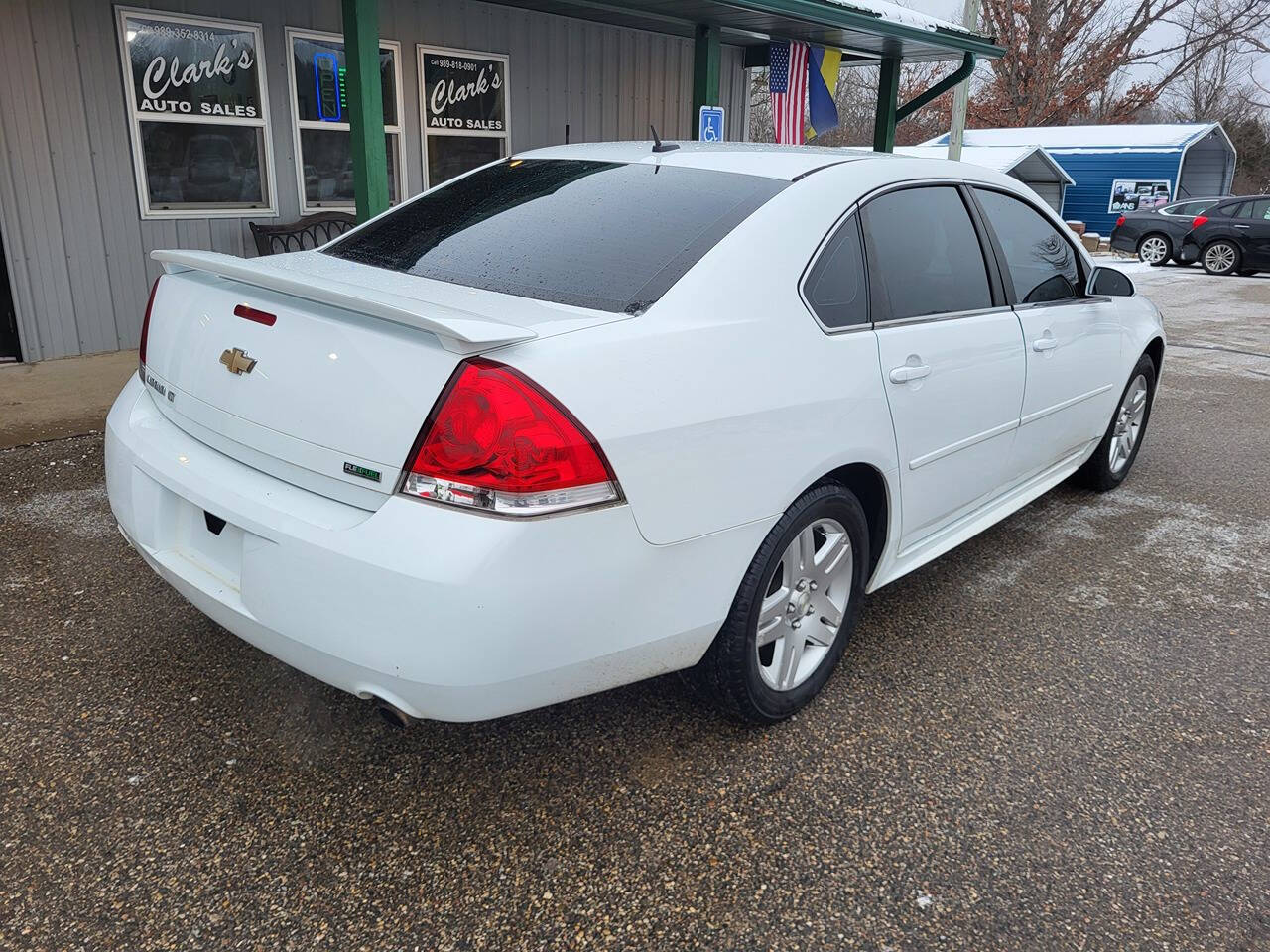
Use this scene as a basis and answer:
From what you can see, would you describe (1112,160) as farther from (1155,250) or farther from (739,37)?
(739,37)

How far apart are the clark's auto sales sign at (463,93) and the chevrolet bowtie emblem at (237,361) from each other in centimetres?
707

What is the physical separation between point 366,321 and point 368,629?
66cm

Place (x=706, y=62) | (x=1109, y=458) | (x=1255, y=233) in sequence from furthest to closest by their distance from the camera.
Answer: (x=1255, y=233)
(x=706, y=62)
(x=1109, y=458)

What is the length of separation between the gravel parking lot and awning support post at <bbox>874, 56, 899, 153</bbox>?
8004mm

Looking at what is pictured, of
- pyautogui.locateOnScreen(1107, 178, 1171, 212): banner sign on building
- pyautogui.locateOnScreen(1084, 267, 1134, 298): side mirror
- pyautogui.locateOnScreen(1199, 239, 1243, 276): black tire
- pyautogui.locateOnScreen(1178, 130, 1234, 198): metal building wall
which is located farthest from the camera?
pyautogui.locateOnScreen(1178, 130, 1234, 198): metal building wall

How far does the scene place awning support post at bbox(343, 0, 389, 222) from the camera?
226 inches

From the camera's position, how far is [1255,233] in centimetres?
1747

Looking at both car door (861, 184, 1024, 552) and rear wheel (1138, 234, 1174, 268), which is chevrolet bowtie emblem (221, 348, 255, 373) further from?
rear wheel (1138, 234, 1174, 268)

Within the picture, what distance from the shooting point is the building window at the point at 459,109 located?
8742mm

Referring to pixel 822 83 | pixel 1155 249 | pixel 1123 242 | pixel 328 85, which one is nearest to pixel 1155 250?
pixel 1155 249

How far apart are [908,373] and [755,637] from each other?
0.92 m

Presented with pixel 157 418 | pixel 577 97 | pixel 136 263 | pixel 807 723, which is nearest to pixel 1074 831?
pixel 807 723

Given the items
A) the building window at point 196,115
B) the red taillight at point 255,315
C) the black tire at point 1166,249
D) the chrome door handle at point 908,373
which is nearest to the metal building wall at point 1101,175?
the black tire at point 1166,249

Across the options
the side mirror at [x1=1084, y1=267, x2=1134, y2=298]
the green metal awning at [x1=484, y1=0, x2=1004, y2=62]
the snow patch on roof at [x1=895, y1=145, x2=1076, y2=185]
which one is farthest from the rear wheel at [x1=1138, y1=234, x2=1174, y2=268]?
the side mirror at [x1=1084, y1=267, x2=1134, y2=298]
